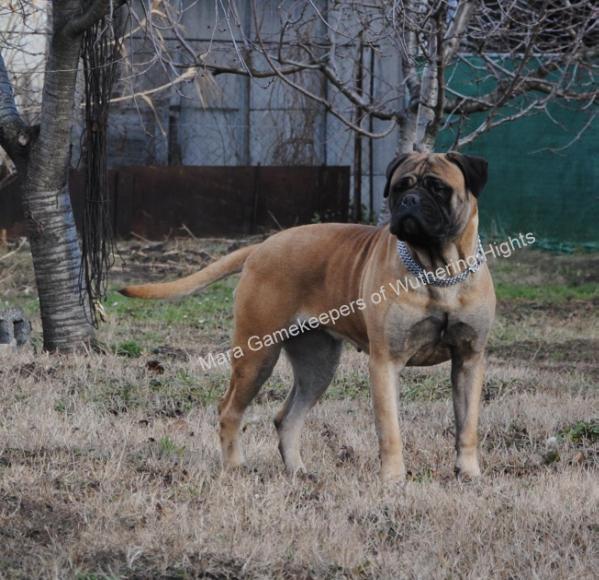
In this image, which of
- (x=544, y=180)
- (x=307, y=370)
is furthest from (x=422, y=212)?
(x=544, y=180)

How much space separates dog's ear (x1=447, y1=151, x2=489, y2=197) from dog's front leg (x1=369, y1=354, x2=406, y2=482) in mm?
898

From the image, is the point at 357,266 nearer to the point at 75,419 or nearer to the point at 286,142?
the point at 75,419

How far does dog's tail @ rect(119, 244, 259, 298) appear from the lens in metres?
5.83

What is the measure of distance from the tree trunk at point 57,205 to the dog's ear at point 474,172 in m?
3.74

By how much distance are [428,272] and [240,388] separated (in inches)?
48.8

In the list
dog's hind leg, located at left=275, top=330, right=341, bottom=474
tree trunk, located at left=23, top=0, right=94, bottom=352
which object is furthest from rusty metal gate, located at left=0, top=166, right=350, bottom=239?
dog's hind leg, located at left=275, top=330, right=341, bottom=474

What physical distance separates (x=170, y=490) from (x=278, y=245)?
1.55m

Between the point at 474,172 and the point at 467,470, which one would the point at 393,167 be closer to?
the point at 474,172

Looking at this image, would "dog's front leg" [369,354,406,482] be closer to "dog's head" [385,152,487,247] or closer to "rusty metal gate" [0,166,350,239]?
"dog's head" [385,152,487,247]

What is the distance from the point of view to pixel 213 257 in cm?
1552

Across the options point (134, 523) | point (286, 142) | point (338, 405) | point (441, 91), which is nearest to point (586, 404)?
point (338, 405)

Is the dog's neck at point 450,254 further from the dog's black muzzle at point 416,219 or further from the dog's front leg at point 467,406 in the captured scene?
the dog's front leg at point 467,406

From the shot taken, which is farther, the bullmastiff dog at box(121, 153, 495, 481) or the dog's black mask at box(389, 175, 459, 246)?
the bullmastiff dog at box(121, 153, 495, 481)

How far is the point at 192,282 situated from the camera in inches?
238
